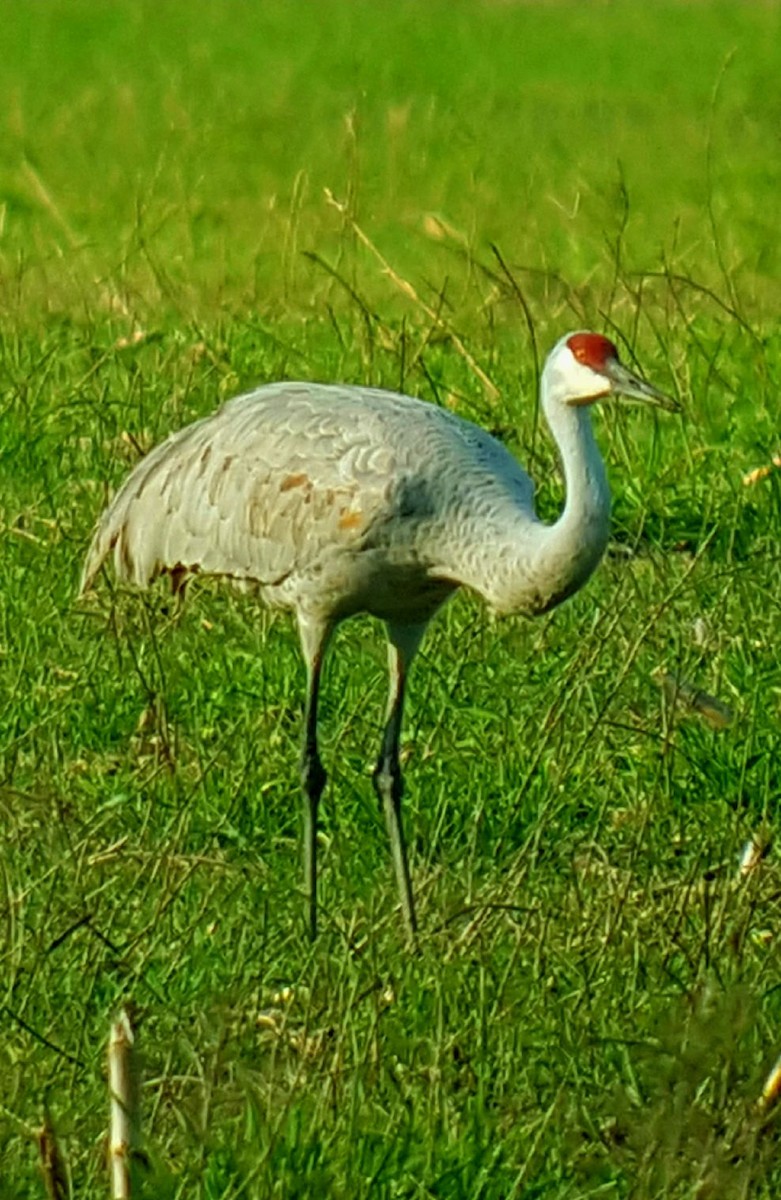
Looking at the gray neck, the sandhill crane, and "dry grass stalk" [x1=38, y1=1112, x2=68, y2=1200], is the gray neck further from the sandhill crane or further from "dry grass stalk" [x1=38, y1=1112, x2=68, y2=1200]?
"dry grass stalk" [x1=38, y1=1112, x2=68, y2=1200]

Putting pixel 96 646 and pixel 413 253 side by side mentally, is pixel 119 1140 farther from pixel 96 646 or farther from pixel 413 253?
pixel 413 253

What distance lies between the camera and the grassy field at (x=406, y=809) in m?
3.44

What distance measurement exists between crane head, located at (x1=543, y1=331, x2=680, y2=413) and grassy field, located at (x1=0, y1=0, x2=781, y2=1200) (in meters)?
0.39

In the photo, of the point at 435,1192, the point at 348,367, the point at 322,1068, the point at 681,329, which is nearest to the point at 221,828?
the point at 322,1068

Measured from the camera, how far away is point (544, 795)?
16.0ft

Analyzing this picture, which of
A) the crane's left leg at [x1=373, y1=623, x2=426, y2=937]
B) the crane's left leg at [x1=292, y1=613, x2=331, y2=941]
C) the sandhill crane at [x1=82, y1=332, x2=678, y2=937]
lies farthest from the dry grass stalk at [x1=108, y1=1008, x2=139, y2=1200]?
the crane's left leg at [x1=292, y1=613, x2=331, y2=941]

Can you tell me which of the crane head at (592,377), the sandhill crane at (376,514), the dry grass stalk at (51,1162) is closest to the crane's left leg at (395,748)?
the sandhill crane at (376,514)

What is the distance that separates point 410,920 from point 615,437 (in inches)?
109

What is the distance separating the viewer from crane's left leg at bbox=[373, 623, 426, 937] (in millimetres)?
4684

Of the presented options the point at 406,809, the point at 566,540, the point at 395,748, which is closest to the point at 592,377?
the point at 566,540

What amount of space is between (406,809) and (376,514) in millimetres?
593

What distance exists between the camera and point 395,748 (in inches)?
195

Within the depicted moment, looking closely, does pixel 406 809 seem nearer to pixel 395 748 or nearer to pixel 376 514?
pixel 395 748

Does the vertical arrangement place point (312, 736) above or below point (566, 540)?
below
